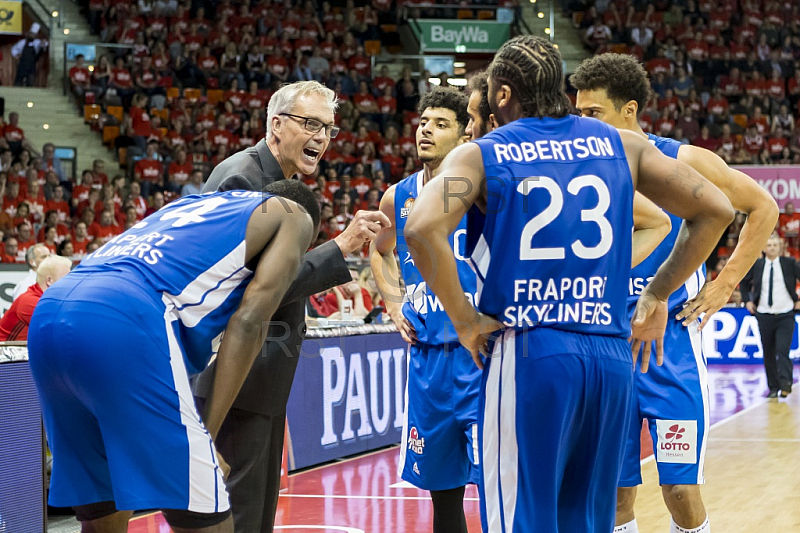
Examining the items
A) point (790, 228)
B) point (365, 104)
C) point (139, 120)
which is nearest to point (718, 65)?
point (790, 228)

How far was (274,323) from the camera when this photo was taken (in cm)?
381

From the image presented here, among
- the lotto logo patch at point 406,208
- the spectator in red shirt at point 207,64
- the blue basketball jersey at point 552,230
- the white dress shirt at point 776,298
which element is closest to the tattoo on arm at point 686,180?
the blue basketball jersey at point 552,230

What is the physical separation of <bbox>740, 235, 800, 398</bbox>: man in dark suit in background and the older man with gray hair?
9518 mm

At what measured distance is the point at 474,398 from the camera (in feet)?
14.5

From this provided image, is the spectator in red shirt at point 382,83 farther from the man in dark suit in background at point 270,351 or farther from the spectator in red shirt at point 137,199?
the man in dark suit in background at point 270,351

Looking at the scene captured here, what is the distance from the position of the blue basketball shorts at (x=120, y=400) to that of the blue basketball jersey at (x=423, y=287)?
6.07ft

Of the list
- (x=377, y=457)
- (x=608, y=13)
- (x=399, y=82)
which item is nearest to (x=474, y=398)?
(x=377, y=457)

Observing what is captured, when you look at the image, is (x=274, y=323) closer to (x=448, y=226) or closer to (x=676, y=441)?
(x=448, y=226)

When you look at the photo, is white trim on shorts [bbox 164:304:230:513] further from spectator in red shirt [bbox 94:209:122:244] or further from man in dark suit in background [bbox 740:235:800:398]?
spectator in red shirt [bbox 94:209:122:244]

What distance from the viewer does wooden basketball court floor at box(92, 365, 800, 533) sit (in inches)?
246

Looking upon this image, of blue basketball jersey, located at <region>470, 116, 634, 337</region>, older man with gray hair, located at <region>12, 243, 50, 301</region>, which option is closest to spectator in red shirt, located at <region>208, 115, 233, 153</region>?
older man with gray hair, located at <region>12, 243, 50, 301</region>

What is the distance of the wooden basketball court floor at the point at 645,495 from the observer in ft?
20.5

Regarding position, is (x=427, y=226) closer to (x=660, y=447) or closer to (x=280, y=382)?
(x=280, y=382)

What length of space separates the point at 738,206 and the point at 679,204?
4.49 ft
